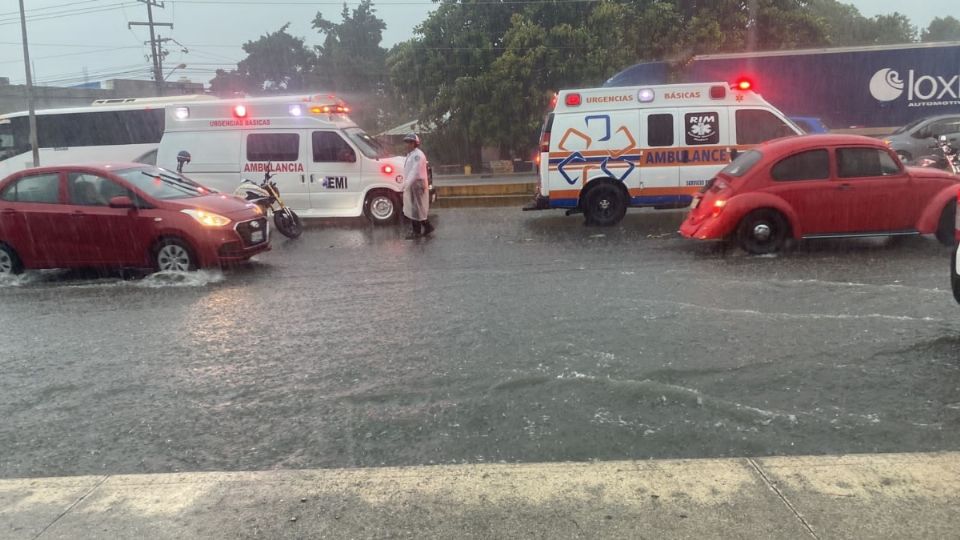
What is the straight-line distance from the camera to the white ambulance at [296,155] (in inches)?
567

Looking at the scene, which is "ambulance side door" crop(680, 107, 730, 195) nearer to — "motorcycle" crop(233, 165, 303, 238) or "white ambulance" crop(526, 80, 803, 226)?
"white ambulance" crop(526, 80, 803, 226)

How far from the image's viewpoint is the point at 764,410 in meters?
4.62

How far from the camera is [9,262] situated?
10031mm

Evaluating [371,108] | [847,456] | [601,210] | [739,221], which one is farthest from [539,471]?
[371,108]

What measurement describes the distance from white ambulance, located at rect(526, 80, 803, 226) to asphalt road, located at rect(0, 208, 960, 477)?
3.00 metres

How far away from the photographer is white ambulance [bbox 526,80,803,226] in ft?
40.2

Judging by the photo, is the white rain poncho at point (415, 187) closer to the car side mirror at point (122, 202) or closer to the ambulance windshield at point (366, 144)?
the ambulance windshield at point (366, 144)

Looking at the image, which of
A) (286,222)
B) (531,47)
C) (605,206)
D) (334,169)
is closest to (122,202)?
(286,222)

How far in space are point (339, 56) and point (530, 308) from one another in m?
49.3

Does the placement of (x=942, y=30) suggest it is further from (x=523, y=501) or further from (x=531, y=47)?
(x=523, y=501)

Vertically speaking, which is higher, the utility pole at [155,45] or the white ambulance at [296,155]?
the utility pole at [155,45]

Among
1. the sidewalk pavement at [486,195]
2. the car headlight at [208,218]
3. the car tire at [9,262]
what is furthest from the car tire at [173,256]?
the sidewalk pavement at [486,195]

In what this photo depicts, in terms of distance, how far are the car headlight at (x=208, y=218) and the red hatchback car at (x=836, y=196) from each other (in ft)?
20.6

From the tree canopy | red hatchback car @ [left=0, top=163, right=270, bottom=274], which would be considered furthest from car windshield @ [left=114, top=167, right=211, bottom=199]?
the tree canopy
